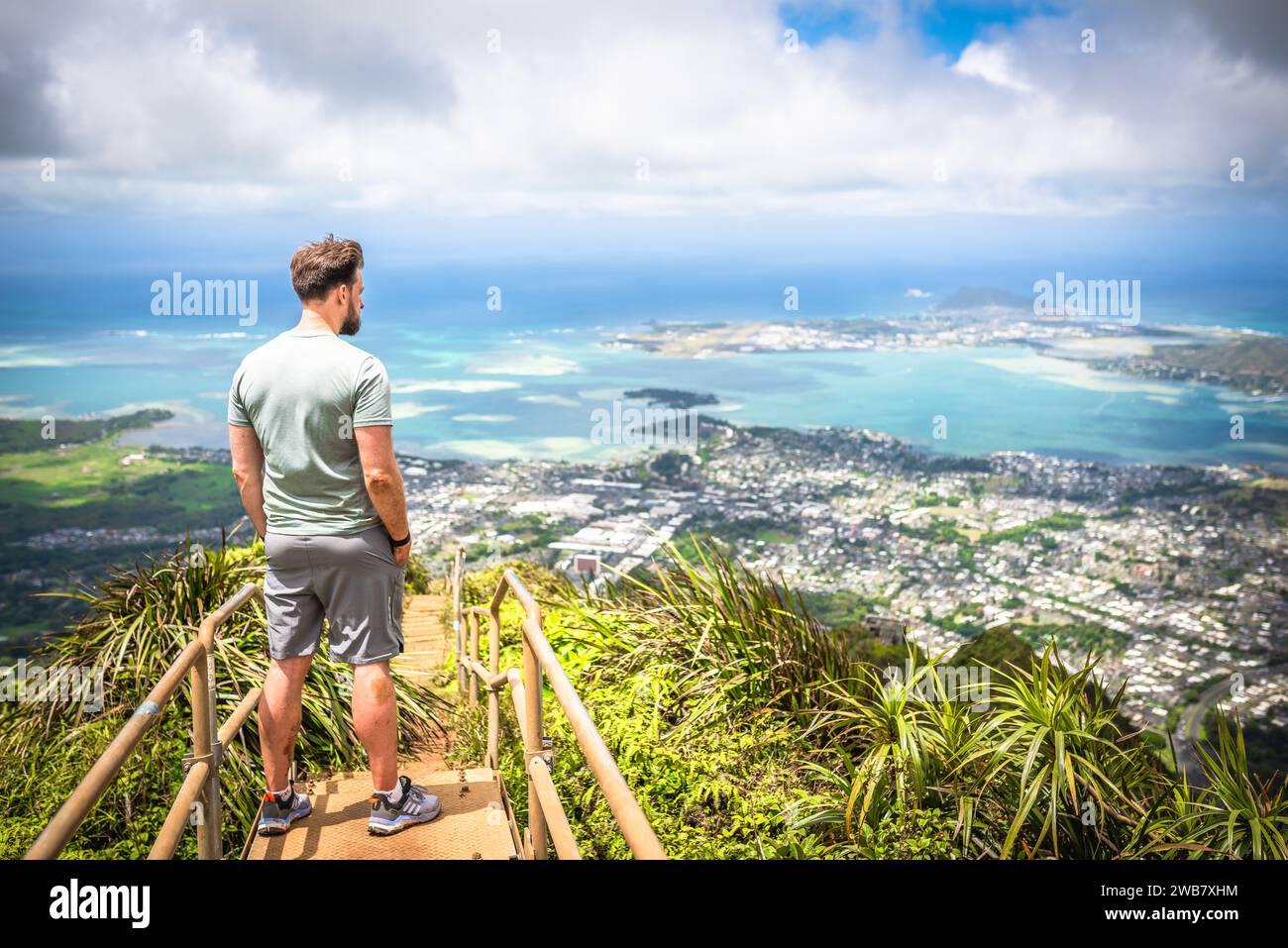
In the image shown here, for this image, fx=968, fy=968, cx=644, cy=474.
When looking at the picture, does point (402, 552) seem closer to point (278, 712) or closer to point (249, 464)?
point (249, 464)

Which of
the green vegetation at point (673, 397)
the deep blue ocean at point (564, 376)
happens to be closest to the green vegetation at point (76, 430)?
the deep blue ocean at point (564, 376)

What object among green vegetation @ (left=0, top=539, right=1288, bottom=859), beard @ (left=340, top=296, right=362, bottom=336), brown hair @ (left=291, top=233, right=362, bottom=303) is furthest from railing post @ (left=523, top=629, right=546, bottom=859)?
brown hair @ (left=291, top=233, right=362, bottom=303)

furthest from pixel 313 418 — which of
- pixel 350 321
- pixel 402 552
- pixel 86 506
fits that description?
pixel 86 506

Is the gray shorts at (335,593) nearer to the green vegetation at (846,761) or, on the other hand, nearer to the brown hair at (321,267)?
the brown hair at (321,267)

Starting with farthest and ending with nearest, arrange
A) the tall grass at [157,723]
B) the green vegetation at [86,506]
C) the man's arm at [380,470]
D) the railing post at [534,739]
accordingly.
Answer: the green vegetation at [86,506] → the tall grass at [157,723] → the man's arm at [380,470] → the railing post at [534,739]

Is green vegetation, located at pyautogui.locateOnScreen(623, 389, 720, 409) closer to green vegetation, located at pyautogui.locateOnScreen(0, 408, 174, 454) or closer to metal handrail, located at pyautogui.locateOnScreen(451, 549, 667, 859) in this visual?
green vegetation, located at pyautogui.locateOnScreen(0, 408, 174, 454)

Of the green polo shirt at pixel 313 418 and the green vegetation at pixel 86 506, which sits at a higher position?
the green polo shirt at pixel 313 418
